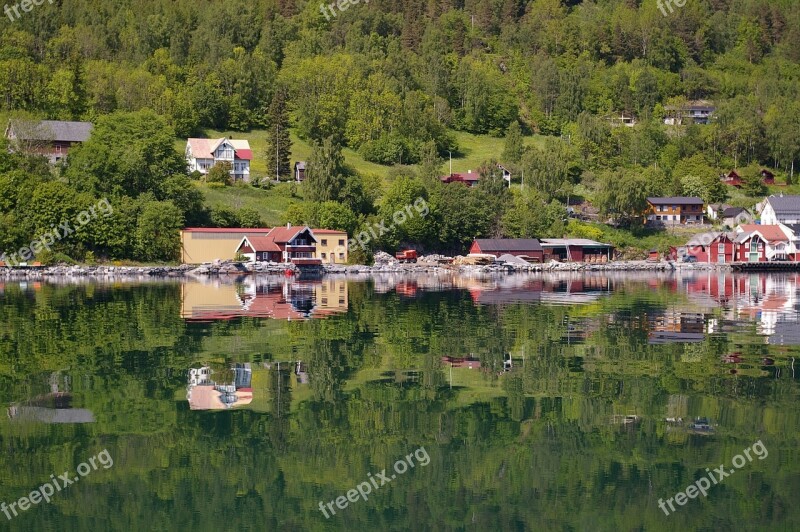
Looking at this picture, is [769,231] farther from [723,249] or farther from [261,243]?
[261,243]

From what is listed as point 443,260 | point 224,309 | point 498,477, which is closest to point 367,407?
point 498,477

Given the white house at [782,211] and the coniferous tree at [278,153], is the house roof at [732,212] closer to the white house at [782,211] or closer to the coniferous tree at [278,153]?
the white house at [782,211]

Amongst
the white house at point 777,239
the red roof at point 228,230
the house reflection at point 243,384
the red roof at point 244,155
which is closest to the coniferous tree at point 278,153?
the red roof at point 244,155

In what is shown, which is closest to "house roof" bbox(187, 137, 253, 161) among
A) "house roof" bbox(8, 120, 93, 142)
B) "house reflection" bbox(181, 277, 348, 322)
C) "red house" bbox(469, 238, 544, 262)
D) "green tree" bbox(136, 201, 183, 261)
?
"house roof" bbox(8, 120, 93, 142)

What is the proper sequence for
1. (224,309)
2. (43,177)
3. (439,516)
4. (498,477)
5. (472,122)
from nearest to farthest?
1. (439,516)
2. (498,477)
3. (224,309)
4. (43,177)
5. (472,122)

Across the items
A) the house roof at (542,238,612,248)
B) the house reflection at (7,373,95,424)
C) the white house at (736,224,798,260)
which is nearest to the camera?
the house reflection at (7,373,95,424)

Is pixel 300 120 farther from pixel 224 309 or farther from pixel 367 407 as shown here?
pixel 367 407

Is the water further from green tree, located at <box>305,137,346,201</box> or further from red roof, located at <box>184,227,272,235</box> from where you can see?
green tree, located at <box>305,137,346,201</box>
